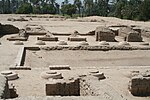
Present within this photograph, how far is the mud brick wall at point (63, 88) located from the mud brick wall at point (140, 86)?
1.95 meters

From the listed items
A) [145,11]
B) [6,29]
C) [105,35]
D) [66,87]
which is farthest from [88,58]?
[145,11]

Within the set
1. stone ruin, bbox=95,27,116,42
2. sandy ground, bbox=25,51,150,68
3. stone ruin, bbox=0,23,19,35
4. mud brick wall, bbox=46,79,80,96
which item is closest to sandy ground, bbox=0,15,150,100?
sandy ground, bbox=25,51,150,68

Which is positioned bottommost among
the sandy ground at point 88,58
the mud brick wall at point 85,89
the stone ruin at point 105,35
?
the sandy ground at point 88,58

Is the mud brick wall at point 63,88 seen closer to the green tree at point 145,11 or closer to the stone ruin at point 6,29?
the stone ruin at point 6,29

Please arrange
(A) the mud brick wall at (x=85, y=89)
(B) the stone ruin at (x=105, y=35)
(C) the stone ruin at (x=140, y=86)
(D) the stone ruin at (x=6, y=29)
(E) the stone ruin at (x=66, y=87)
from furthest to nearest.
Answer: (D) the stone ruin at (x=6, y=29)
(B) the stone ruin at (x=105, y=35)
(C) the stone ruin at (x=140, y=86)
(E) the stone ruin at (x=66, y=87)
(A) the mud brick wall at (x=85, y=89)

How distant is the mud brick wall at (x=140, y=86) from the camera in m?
10.7

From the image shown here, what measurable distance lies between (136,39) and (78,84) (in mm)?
17228

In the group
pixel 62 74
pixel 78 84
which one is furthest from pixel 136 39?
pixel 78 84

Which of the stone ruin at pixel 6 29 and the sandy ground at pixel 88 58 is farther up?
the stone ruin at pixel 6 29

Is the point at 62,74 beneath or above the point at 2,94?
beneath

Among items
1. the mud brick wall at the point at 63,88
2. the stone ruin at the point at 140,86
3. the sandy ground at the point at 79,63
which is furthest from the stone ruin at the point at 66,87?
the stone ruin at the point at 140,86

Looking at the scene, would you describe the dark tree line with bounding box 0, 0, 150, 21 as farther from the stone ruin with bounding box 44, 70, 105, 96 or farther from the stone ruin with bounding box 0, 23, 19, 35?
the stone ruin with bounding box 44, 70, 105, 96

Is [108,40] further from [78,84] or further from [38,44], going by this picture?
[78,84]

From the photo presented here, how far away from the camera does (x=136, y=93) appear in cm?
1084
